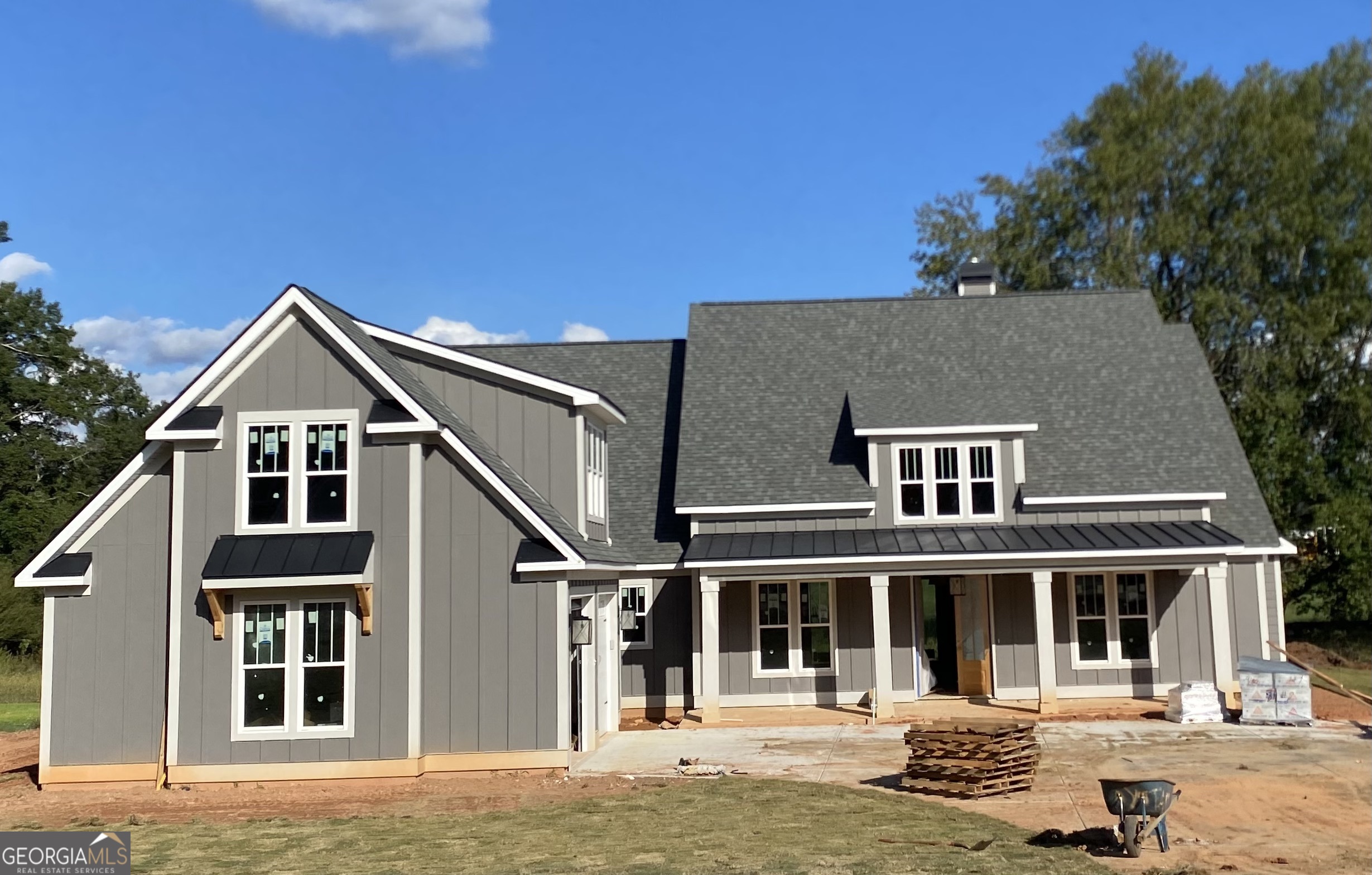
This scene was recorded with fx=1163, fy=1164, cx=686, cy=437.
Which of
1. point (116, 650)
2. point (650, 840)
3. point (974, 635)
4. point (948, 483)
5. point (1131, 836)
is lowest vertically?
point (650, 840)

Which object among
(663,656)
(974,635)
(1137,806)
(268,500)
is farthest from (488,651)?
(974,635)

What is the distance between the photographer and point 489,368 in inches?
741

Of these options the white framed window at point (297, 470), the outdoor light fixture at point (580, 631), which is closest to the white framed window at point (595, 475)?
the outdoor light fixture at point (580, 631)

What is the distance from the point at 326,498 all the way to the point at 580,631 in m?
4.14

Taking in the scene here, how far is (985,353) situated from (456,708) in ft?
47.4

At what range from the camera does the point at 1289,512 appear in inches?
1389

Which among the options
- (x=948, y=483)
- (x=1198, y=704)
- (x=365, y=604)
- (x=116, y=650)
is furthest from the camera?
(x=948, y=483)

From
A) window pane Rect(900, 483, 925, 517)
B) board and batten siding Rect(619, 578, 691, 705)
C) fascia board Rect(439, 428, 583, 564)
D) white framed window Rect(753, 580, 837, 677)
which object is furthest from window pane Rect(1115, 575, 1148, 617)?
fascia board Rect(439, 428, 583, 564)

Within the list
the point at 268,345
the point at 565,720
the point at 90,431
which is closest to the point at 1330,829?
the point at 565,720

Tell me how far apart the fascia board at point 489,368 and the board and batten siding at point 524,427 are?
0.68 ft

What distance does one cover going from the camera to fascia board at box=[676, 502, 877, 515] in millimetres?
22469

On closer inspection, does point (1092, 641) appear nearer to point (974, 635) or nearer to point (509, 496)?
point (974, 635)

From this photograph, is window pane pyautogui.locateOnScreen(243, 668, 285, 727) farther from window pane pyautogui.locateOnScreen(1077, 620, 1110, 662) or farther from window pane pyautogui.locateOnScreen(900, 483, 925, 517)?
window pane pyautogui.locateOnScreen(1077, 620, 1110, 662)

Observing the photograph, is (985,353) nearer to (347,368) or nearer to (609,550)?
(609,550)
